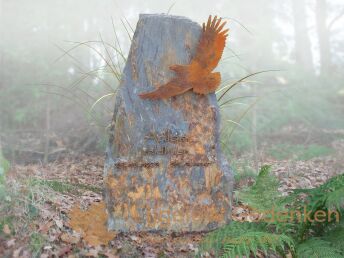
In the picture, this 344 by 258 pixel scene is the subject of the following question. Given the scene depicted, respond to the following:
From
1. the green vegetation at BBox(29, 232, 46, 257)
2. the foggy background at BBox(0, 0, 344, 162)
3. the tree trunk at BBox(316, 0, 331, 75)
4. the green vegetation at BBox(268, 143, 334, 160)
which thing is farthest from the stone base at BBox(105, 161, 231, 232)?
the tree trunk at BBox(316, 0, 331, 75)

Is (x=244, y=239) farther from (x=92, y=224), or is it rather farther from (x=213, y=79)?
(x=213, y=79)

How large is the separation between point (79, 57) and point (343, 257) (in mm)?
10955

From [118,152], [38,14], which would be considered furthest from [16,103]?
[118,152]

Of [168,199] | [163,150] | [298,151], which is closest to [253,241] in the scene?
[168,199]

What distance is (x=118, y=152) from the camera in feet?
12.7

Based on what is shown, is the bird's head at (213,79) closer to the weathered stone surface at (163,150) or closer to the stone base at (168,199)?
the weathered stone surface at (163,150)

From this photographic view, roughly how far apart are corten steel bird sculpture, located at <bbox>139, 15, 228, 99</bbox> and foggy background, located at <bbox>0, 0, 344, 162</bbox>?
3.40 m

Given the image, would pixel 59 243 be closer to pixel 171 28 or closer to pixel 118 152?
pixel 118 152

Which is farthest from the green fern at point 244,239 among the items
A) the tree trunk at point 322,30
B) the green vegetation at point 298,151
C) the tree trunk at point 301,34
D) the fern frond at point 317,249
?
the tree trunk at point 301,34

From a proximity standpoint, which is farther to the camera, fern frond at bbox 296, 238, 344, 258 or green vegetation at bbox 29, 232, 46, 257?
green vegetation at bbox 29, 232, 46, 257

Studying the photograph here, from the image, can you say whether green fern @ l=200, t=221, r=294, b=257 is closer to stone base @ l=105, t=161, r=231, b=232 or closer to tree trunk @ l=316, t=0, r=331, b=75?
stone base @ l=105, t=161, r=231, b=232

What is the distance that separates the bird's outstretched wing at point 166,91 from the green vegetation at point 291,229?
47.6 inches

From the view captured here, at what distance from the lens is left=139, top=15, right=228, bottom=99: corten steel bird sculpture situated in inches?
154

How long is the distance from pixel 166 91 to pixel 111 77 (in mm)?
→ 7252
